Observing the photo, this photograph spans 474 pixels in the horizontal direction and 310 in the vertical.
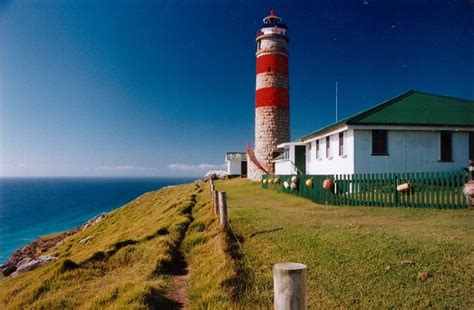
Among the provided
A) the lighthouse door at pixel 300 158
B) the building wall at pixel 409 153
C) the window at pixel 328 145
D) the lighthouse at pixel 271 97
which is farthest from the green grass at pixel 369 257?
the lighthouse at pixel 271 97

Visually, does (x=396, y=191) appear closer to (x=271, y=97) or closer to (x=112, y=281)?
(x=112, y=281)

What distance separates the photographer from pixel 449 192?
1312 centimetres

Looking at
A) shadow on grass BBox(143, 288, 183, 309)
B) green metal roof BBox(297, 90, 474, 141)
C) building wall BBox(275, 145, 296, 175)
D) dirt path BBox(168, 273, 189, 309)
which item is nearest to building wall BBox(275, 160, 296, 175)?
building wall BBox(275, 145, 296, 175)

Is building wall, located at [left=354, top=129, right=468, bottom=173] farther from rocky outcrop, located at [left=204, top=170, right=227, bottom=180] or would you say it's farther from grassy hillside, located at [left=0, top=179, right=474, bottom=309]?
rocky outcrop, located at [left=204, top=170, right=227, bottom=180]

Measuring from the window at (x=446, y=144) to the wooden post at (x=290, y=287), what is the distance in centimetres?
2158

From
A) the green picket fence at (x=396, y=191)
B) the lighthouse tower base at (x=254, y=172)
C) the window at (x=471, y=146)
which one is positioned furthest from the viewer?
the lighthouse tower base at (x=254, y=172)

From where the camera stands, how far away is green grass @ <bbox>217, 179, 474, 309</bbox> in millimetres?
5129

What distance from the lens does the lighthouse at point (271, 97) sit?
119ft

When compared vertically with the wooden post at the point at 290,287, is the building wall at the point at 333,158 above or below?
above

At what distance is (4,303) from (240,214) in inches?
301

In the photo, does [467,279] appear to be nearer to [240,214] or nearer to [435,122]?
[240,214]

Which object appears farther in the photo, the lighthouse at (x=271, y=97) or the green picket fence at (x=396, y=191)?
the lighthouse at (x=271, y=97)

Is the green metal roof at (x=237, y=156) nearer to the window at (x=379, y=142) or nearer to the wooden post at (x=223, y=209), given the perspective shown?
the window at (x=379, y=142)

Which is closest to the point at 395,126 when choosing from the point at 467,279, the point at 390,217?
the point at 390,217
